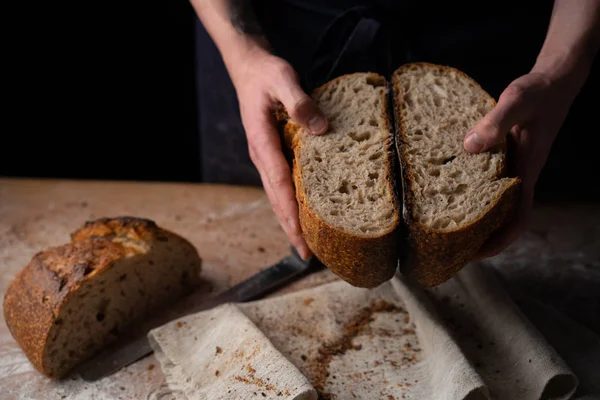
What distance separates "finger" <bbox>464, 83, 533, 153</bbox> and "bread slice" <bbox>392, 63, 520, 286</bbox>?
0.06m

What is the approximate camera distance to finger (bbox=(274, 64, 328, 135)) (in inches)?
87.3

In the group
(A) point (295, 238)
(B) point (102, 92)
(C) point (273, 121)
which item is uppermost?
(C) point (273, 121)

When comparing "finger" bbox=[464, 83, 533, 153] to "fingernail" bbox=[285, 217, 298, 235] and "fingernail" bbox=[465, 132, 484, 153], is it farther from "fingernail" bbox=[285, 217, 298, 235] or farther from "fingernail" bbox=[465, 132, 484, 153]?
"fingernail" bbox=[285, 217, 298, 235]

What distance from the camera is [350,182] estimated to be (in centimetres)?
220

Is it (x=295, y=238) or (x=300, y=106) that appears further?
(x=295, y=238)

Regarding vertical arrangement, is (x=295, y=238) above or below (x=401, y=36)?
below

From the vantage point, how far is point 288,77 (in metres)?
2.32

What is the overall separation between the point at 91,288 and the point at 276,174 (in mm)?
792

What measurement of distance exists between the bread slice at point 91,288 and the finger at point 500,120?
4.06 feet

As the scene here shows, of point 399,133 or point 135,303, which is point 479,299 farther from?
point 135,303

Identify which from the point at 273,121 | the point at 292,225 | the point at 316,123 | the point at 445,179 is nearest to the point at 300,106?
the point at 316,123

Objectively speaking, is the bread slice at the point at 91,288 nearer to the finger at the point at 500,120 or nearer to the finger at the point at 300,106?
the finger at the point at 300,106

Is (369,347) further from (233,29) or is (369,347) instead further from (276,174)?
(233,29)

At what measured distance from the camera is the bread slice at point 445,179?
2.08 metres
